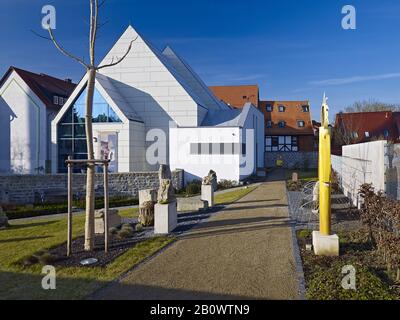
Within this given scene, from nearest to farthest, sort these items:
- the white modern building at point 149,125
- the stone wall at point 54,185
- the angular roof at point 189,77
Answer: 1. the stone wall at point 54,185
2. the white modern building at point 149,125
3. the angular roof at point 189,77

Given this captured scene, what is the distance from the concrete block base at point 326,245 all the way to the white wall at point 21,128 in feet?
80.4

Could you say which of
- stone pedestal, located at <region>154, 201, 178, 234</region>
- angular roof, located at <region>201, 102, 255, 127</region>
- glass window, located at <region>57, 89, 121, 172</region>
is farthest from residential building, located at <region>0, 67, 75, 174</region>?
stone pedestal, located at <region>154, 201, 178, 234</region>

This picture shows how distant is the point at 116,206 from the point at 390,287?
14.0 metres

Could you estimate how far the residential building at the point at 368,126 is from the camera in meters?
42.2

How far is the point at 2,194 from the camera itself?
17781 millimetres

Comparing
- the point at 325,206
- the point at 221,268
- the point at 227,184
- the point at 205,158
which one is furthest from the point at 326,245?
the point at 205,158

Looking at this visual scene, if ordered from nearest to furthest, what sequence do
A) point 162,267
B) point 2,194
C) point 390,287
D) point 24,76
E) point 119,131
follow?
point 390,287 < point 162,267 < point 2,194 < point 119,131 < point 24,76

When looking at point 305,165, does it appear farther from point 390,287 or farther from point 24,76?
point 390,287

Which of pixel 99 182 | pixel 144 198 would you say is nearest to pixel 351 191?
pixel 144 198

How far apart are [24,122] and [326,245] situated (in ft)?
95.3

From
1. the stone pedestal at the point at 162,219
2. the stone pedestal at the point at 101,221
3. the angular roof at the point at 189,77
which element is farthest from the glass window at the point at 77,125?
the stone pedestal at the point at 162,219

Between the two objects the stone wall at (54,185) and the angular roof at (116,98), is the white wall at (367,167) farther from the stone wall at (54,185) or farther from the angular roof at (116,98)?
the angular roof at (116,98)

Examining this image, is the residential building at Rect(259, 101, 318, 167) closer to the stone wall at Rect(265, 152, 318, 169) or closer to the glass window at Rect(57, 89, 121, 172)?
the stone wall at Rect(265, 152, 318, 169)

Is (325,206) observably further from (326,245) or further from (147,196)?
(147,196)
